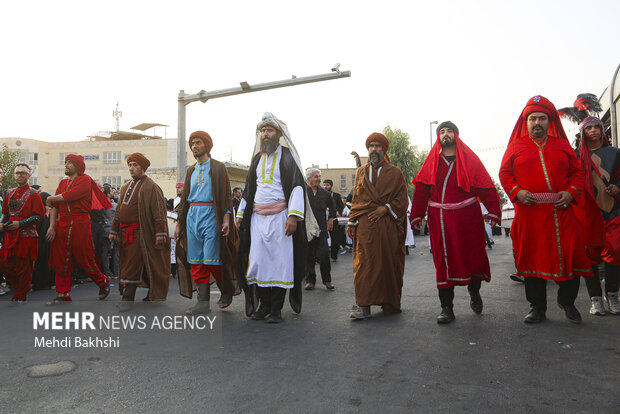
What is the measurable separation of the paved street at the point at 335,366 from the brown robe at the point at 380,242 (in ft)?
0.94

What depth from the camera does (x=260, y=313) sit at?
5.36 meters

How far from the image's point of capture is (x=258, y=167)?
5.62 metres

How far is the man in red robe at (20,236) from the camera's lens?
663cm

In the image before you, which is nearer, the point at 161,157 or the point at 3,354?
the point at 3,354

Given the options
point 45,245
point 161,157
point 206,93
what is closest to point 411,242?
point 206,93

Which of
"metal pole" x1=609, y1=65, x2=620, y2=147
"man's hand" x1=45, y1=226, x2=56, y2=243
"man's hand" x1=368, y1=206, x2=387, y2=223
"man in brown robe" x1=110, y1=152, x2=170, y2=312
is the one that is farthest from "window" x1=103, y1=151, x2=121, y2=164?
"man's hand" x1=368, y1=206, x2=387, y2=223

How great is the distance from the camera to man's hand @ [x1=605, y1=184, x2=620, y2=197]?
16.7ft

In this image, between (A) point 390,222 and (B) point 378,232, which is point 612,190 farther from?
(B) point 378,232

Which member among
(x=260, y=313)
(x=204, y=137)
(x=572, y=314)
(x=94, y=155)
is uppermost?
(x=94, y=155)

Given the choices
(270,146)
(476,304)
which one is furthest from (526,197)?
(270,146)

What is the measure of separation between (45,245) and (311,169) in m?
5.11

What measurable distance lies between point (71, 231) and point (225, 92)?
1052 centimetres

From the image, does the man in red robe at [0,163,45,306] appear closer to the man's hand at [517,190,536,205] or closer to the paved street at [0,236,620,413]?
the paved street at [0,236,620,413]

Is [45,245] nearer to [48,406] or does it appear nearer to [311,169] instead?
[311,169]
